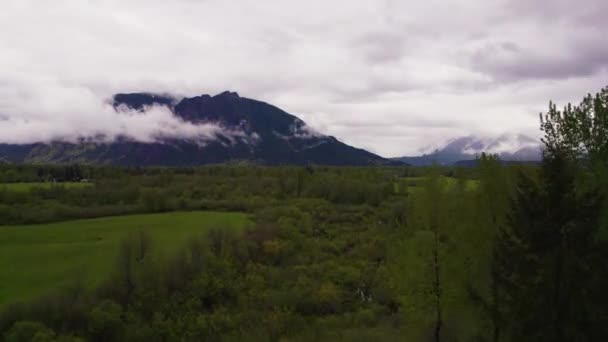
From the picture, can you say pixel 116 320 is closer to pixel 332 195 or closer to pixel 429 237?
pixel 429 237

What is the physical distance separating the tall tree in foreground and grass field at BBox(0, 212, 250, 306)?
4044 centimetres

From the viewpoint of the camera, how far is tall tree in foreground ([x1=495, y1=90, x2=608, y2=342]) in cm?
1557

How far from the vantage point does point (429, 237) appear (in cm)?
2658

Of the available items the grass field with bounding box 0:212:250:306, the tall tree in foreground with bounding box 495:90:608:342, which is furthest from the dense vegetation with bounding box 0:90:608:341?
the grass field with bounding box 0:212:250:306

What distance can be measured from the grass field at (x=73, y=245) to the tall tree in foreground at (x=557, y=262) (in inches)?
1592

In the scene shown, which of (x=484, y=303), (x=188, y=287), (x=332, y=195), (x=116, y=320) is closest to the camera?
(x=484, y=303)

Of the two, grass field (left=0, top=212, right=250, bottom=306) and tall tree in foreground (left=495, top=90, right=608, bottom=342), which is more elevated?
tall tree in foreground (left=495, top=90, right=608, bottom=342)

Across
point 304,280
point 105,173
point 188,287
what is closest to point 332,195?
point 304,280

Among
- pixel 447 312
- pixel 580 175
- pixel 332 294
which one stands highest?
pixel 580 175

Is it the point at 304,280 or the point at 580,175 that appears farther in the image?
the point at 304,280

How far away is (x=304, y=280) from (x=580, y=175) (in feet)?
125

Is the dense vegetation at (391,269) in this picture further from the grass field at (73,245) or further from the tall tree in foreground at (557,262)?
the grass field at (73,245)

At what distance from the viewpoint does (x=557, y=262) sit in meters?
16.0

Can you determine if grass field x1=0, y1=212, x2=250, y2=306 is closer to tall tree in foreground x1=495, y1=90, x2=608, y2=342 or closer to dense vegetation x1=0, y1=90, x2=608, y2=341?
dense vegetation x1=0, y1=90, x2=608, y2=341
